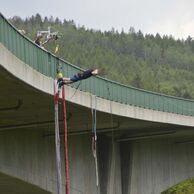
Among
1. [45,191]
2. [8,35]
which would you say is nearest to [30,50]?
[8,35]

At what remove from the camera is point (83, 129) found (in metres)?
32.3

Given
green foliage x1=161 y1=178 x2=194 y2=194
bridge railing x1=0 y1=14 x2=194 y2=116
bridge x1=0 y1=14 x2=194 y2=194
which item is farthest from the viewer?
green foliage x1=161 y1=178 x2=194 y2=194

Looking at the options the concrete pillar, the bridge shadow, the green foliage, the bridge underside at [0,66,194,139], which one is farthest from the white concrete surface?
the green foliage

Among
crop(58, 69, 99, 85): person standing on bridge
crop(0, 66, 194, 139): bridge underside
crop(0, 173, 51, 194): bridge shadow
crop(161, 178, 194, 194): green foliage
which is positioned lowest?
crop(161, 178, 194, 194): green foliage

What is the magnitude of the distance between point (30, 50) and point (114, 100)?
8.31 metres

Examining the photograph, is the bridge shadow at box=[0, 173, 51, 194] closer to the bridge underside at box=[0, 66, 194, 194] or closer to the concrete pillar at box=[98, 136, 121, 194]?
the bridge underside at box=[0, 66, 194, 194]

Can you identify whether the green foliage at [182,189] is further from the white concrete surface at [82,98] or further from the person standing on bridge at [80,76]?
the person standing on bridge at [80,76]

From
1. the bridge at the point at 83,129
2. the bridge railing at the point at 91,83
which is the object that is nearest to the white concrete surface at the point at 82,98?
the bridge at the point at 83,129

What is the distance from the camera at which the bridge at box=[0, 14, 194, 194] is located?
72.6 feet

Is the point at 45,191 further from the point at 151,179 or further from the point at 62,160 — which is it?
the point at 151,179

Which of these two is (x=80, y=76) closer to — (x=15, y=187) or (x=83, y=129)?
(x=15, y=187)

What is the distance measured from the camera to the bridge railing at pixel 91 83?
21031 mm

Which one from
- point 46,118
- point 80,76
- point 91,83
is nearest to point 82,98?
point 46,118

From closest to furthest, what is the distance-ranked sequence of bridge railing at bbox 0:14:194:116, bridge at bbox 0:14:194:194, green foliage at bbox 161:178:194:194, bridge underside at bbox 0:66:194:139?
bridge railing at bbox 0:14:194:116 → bridge underside at bbox 0:66:194:139 → bridge at bbox 0:14:194:194 → green foliage at bbox 161:178:194:194
